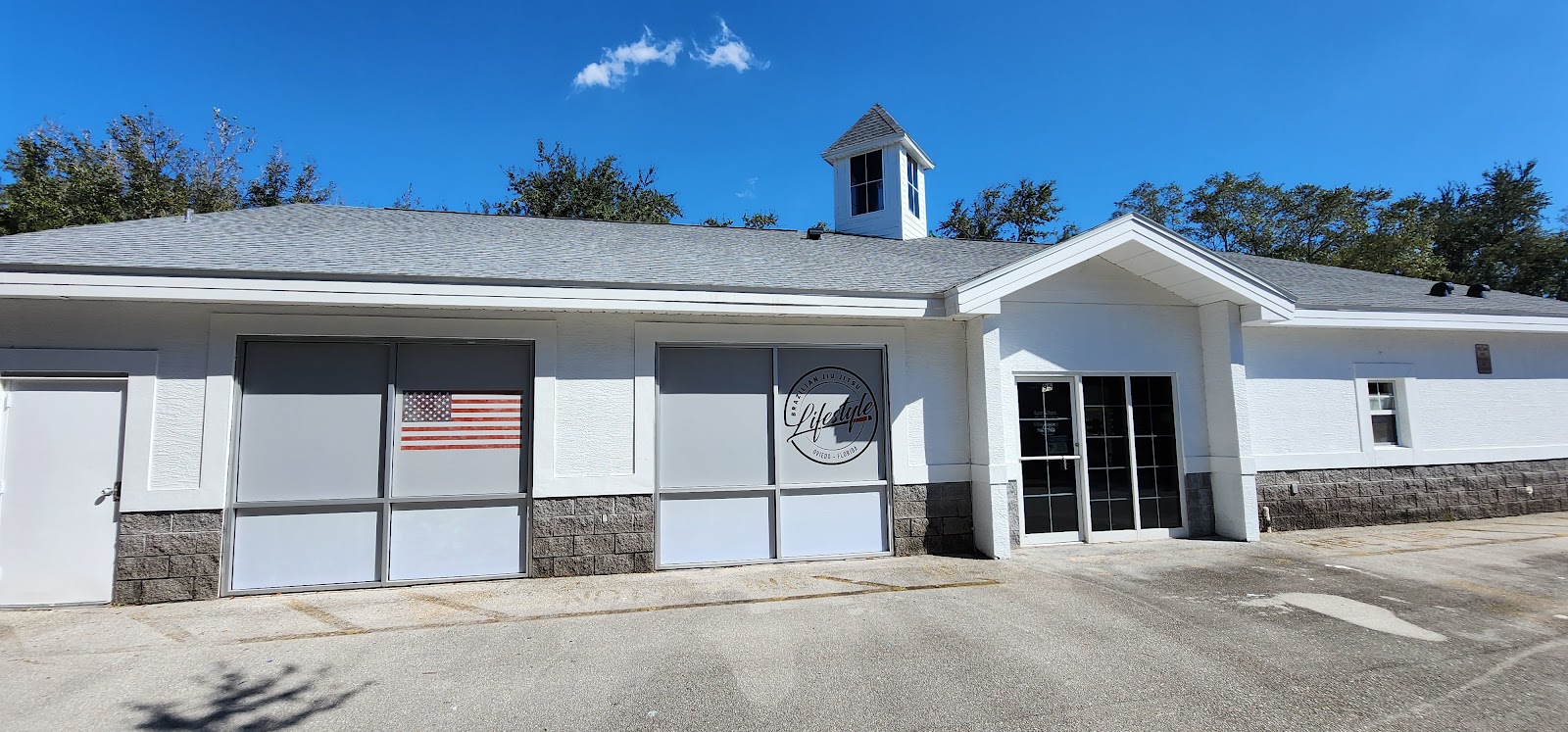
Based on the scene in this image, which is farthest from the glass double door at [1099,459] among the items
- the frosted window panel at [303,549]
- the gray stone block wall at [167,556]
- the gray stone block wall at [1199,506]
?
the gray stone block wall at [167,556]

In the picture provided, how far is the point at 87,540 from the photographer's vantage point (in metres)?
5.84

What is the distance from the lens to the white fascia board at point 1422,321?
859 cm

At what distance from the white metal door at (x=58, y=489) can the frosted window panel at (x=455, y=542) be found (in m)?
2.28

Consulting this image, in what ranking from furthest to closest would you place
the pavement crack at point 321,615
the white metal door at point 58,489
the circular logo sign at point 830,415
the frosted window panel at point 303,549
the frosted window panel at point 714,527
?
the circular logo sign at point 830,415 < the frosted window panel at point 714,527 < the frosted window panel at point 303,549 < the white metal door at point 58,489 < the pavement crack at point 321,615

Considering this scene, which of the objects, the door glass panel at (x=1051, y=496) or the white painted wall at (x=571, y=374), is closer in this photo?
the white painted wall at (x=571, y=374)

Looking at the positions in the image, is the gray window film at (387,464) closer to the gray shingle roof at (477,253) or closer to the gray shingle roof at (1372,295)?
the gray shingle roof at (477,253)

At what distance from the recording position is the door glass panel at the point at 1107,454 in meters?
8.20

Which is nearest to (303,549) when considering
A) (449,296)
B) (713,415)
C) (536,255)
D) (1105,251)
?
(449,296)

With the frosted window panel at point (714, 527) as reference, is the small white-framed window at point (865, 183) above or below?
above

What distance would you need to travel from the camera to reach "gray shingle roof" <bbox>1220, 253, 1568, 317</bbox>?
29.7 ft

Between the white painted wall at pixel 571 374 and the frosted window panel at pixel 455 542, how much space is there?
2.59 ft

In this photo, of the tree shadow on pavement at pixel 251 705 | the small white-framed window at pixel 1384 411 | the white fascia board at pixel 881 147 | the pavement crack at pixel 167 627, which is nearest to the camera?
the tree shadow on pavement at pixel 251 705

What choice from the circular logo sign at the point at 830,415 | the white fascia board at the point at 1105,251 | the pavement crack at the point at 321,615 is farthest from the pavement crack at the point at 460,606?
the white fascia board at the point at 1105,251

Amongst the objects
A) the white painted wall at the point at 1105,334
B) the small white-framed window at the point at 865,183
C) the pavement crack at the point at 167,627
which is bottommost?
the pavement crack at the point at 167,627
